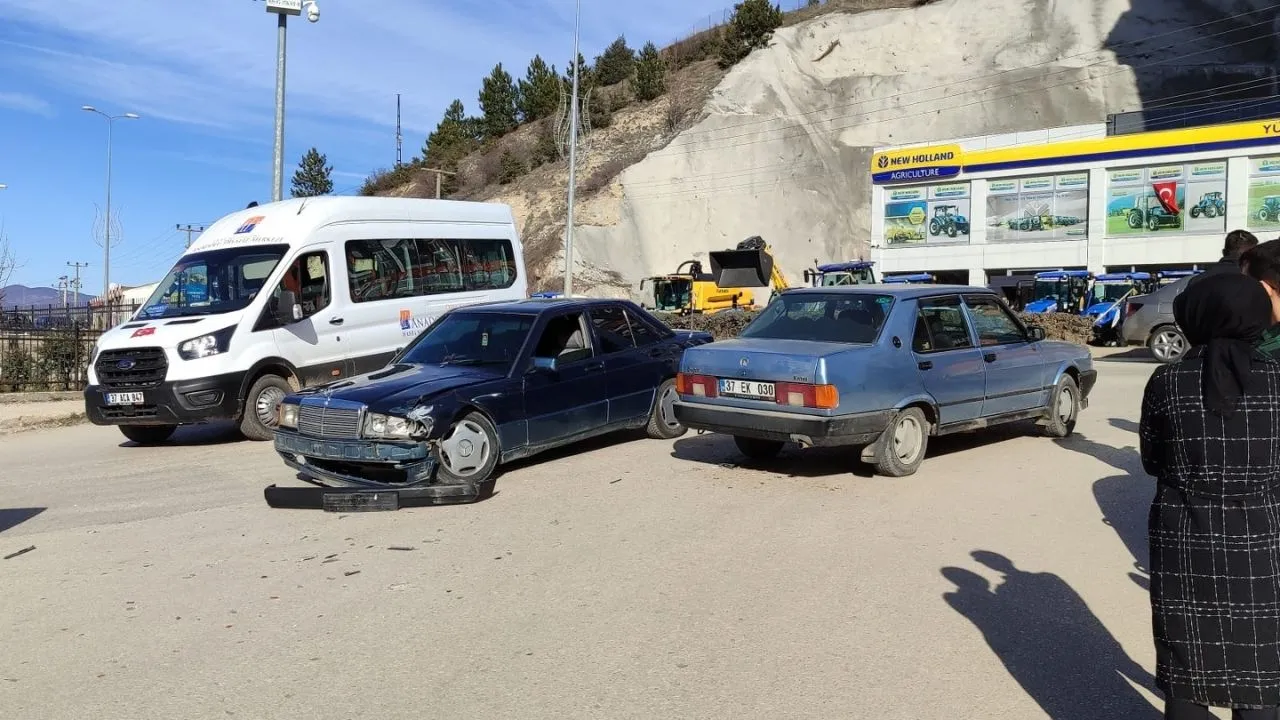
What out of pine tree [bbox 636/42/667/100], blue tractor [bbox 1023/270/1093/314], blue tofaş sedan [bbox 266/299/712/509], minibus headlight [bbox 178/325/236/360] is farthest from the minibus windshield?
pine tree [bbox 636/42/667/100]

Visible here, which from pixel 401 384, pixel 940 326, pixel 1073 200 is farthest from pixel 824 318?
pixel 1073 200

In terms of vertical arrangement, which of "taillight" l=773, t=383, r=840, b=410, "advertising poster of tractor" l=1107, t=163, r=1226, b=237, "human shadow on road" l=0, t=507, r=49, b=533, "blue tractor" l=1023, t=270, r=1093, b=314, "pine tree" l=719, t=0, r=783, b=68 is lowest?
"human shadow on road" l=0, t=507, r=49, b=533

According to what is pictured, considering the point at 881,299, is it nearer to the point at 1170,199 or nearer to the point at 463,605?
the point at 463,605

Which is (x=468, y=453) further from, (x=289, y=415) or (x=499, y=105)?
(x=499, y=105)

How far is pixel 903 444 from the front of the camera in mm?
7918

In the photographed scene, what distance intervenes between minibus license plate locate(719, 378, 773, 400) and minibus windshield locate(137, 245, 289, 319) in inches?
243

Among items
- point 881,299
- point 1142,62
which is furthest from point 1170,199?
point 881,299

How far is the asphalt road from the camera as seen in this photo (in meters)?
3.90

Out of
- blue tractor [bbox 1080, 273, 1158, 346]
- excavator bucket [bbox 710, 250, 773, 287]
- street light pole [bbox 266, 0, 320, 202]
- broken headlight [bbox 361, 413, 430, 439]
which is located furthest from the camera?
excavator bucket [bbox 710, 250, 773, 287]

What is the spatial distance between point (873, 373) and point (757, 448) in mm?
1607

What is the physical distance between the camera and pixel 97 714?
3.76 meters

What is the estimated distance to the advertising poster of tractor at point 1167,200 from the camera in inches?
1593

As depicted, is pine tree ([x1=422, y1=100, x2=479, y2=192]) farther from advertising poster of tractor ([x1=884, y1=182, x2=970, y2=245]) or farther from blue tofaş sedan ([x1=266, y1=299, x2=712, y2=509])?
blue tofaş sedan ([x1=266, y1=299, x2=712, y2=509])

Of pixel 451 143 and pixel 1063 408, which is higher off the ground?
pixel 451 143
